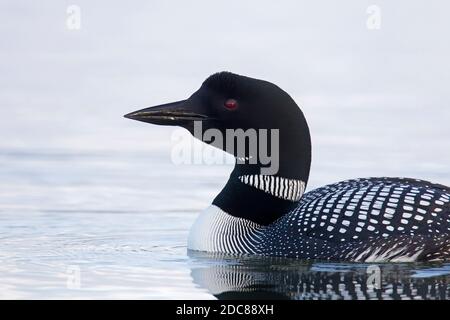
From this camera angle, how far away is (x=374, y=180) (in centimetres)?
841

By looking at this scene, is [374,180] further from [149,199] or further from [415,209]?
[149,199]

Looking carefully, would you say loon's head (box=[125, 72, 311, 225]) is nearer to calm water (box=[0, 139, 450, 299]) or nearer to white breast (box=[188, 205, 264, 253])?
white breast (box=[188, 205, 264, 253])

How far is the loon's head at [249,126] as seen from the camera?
839 centimetres

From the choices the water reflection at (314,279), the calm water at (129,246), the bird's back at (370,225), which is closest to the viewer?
the water reflection at (314,279)

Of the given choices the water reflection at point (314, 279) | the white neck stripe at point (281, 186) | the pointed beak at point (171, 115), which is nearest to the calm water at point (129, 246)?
the water reflection at point (314, 279)

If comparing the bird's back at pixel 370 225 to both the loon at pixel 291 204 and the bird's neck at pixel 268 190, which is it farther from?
the bird's neck at pixel 268 190

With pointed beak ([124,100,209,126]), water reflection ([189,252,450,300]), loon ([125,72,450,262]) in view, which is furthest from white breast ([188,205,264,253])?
pointed beak ([124,100,209,126])

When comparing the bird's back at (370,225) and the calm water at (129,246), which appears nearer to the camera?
the calm water at (129,246)

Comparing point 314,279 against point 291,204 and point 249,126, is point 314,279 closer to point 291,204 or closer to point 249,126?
point 291,204

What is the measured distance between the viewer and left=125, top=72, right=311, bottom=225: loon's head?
8.39m

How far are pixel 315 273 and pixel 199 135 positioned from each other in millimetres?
1175

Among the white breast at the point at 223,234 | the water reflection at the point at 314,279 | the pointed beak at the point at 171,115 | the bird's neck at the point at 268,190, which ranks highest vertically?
the pointed beak at the point at 171,115

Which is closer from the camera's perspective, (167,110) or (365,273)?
(365,273)
